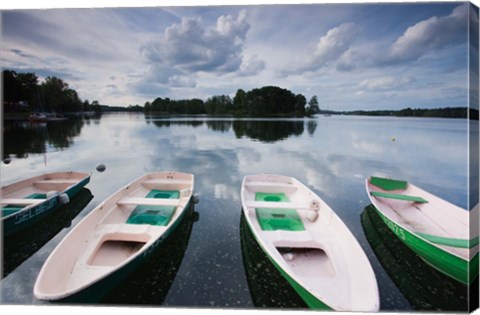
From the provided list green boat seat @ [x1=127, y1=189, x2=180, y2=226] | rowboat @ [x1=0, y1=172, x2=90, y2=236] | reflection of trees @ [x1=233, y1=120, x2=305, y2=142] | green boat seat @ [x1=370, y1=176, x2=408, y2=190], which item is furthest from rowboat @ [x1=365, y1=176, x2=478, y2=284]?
reflection of trees @ [x1=233, y1=120, x2=305, y2=142]

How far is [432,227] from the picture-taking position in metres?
3.22

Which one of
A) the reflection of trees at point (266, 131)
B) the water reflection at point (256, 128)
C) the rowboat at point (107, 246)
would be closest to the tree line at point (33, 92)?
the rowboat at point (107, 246)

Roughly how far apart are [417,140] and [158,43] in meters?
10.8

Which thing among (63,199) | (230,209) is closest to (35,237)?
(63,199)

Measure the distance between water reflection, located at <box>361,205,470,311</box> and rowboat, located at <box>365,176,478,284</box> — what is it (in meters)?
0.08

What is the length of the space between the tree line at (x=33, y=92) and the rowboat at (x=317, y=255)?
11.3 feet

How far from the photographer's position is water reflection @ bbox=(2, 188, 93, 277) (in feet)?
8.49

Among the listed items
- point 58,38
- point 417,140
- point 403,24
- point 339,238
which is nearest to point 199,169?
point 58,38

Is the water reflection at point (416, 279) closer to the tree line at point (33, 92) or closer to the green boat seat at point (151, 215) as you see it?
the green boat seat at point (151, 215)

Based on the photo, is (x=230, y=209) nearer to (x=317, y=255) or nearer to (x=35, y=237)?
(x=317, y=255)

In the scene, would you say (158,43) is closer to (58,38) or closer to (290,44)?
(58,38)

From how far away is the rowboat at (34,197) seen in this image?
117 inches

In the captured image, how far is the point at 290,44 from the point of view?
372 cm

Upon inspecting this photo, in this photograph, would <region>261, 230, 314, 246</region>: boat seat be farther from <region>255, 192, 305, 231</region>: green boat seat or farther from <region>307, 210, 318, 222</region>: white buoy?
<region>307, 210, 318, 222</region>: white buoy
